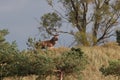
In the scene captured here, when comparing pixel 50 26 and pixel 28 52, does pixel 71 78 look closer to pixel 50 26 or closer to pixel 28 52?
pixel 28 52

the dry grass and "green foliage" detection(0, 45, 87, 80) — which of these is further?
the dry grass

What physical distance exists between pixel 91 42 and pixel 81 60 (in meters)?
16.0

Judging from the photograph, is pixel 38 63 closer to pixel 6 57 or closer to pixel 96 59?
pixel 6 57

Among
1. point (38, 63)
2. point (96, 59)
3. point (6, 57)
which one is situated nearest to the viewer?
point (38, 63)

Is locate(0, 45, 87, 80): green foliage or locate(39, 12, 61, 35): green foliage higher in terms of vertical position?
locate(39, 12, 61, 35): green foliage

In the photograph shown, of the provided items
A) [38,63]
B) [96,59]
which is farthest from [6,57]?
[96,59]

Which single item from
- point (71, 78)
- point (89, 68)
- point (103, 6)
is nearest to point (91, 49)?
point (89, 68)

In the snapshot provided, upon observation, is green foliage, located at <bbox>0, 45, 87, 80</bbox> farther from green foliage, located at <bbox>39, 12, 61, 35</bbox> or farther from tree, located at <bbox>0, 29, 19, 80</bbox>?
green foliage, located at <bbox>39, 12, 61, 35</bbox>

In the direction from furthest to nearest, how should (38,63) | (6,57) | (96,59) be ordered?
(96,59) < (6,57) < (38,63)

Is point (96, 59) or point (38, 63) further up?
point (96, 59)

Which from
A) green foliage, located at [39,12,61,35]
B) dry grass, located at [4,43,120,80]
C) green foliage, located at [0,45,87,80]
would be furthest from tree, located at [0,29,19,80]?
green foliage, located at [39,12,61,35]

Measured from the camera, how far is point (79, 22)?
116 feet

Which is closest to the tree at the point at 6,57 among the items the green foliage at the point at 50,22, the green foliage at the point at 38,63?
the green foliage at the point at 38,63

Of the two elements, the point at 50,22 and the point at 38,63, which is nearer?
the point at 38,63
